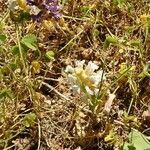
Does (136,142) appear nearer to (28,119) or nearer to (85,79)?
(85,79)

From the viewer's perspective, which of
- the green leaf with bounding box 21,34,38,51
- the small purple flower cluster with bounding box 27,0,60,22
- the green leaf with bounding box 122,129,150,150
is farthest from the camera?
the small purple flower cluster with bounding box 27,0,60,22

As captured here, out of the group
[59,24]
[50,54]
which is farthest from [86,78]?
[59,24]

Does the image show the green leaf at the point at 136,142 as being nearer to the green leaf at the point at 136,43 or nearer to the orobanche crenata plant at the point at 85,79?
the orobanche crenata plant at the point at 85,79

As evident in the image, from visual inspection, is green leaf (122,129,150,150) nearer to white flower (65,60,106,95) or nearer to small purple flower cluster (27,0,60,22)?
white flower (65,60,106,95)

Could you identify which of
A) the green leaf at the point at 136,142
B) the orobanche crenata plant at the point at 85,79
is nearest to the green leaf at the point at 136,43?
the orobanche crenata plant at the point at 85,79

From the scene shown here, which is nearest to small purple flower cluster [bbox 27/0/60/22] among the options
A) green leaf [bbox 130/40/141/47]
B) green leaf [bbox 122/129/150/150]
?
green leaf [bbox 130/40/141/47]

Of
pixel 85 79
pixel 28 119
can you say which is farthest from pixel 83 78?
pixel 28 119
